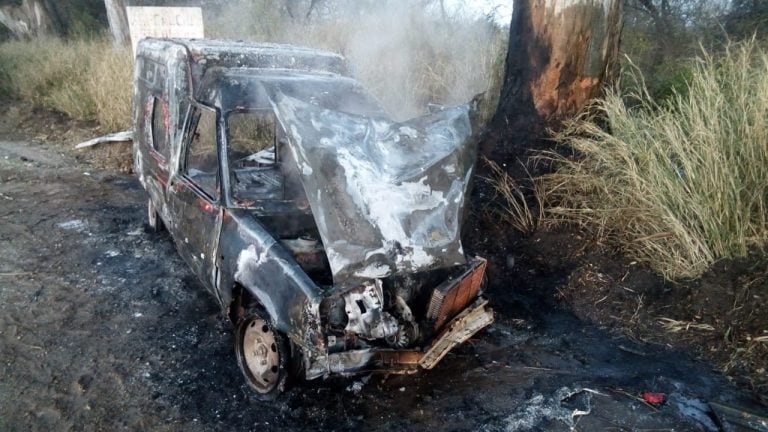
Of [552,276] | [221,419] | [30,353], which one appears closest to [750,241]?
[552,276]

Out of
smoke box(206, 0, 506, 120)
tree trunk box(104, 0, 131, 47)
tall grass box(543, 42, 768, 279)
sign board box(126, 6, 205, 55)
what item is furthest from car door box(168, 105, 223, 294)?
tree trunk box(104, 0, 131, 47)

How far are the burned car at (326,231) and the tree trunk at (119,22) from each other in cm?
859

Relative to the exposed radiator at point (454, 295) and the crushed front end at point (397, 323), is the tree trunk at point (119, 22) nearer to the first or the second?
the crushed front end at point (397, 323)

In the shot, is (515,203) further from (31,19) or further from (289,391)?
(31,19)

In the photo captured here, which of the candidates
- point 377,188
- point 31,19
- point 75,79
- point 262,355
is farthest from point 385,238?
point 31,19

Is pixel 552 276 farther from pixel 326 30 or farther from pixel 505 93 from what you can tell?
pixel 326 30

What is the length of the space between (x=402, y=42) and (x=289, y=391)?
698 cm

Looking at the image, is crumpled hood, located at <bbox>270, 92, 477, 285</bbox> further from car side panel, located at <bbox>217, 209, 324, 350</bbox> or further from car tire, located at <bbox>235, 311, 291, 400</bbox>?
car tire, located at <bbox>235, 311, 291, 400</bbox>

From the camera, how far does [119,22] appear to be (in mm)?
10922

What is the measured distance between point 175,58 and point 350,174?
6.83 ft

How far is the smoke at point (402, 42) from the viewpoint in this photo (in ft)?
23.6

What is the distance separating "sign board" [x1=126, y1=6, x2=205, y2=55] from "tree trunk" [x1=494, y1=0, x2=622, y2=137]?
211 inches

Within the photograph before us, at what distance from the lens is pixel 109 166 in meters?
7.61

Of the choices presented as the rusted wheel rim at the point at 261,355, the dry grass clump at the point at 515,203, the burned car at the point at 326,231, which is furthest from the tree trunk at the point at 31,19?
the rusted wheel rim at the point at 261,355
